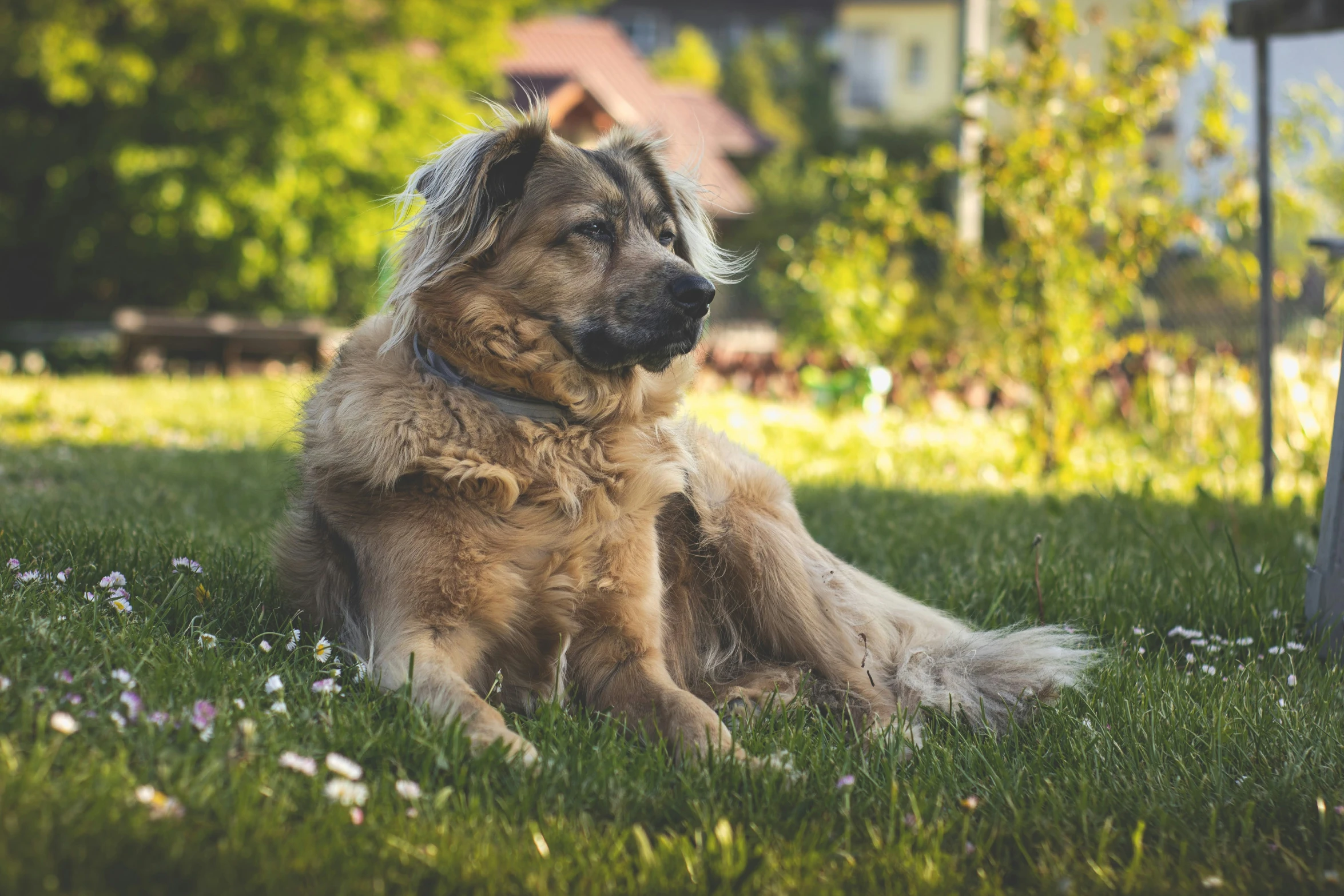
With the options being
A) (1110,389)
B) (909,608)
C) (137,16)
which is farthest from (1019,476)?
(137,16)

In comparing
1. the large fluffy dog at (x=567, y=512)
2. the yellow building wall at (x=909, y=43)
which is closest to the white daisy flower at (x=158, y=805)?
the large fluffy dog at (x=567, y=512)

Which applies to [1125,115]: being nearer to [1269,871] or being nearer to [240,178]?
[1269,871]

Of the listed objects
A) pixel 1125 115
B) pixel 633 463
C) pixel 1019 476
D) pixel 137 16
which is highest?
pixel 137 16

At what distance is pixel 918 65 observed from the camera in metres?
37.4

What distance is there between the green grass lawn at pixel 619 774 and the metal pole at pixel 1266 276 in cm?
196

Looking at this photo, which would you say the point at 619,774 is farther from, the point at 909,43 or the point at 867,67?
the point at 867,67

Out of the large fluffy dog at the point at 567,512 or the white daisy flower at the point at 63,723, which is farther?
the large fluffy dog at the point at 567,512

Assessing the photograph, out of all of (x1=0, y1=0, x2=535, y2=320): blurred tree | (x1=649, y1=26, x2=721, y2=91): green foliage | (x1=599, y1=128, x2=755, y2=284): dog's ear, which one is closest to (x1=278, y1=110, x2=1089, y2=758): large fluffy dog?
(x1=599, y1=128, x2=755, y2=284): dog's ear

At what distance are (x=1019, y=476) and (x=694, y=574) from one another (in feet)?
13.4

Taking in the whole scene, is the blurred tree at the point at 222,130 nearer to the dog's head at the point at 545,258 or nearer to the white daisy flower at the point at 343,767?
the dog's head at the point at 545,258

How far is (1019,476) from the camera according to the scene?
6.80 m

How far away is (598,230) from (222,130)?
473 inches

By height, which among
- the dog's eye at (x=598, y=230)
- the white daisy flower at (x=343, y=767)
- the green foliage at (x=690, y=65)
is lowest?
the white daisy flower at (x=343, y=767)

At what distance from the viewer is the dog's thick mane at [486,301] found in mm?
2992
